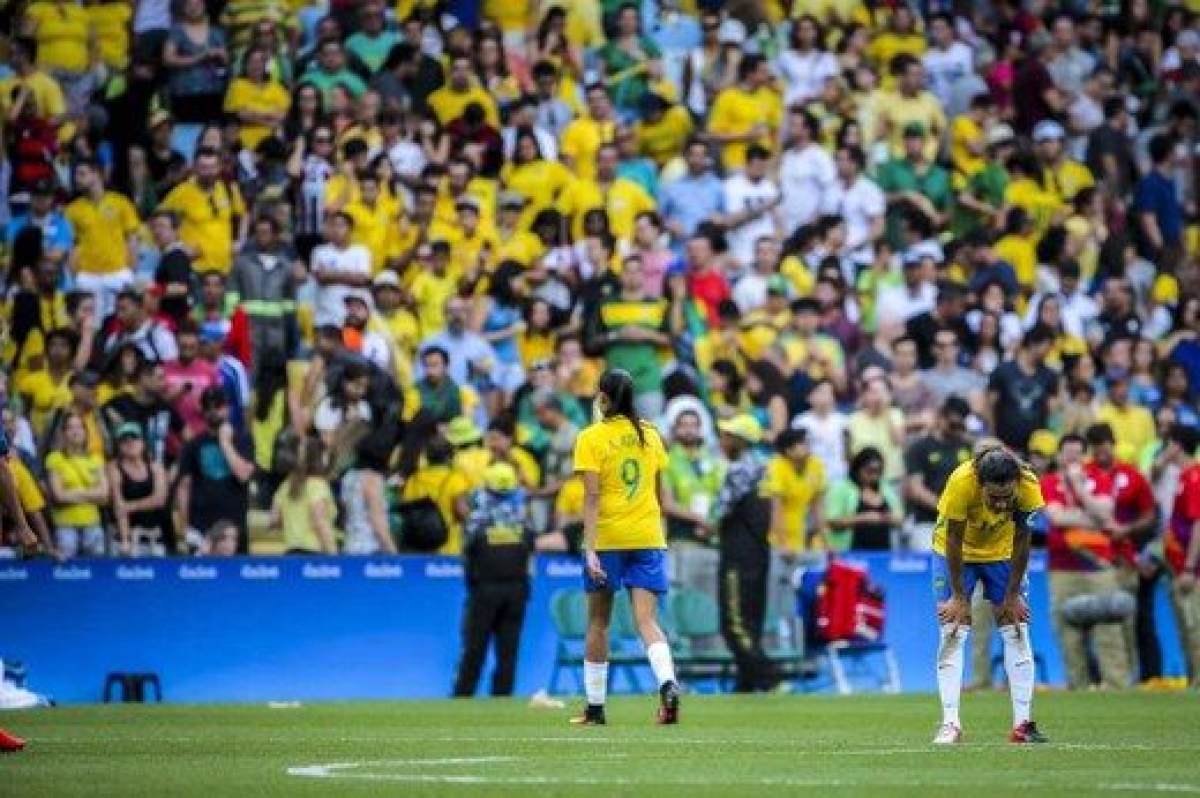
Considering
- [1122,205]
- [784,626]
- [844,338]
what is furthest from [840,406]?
[1122,205]

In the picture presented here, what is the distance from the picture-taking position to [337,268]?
29.7 metres

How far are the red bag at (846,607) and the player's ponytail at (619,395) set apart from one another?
26.3 feet

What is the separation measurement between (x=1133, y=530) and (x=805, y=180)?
6776 millimetres

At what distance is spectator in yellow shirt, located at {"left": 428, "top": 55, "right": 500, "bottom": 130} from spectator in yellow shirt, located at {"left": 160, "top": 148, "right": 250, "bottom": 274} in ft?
9.66

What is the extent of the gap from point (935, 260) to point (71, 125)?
30.0ft

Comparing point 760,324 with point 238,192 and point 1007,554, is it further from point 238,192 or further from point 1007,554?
point 1007,554

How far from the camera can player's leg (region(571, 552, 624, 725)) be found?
65.7ft

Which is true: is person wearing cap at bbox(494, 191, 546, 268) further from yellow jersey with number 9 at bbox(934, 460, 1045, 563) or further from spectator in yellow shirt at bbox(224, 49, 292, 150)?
yellow jersey with number 9 at bbox(934, 460, 1045, 563)

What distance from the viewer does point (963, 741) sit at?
1775cm

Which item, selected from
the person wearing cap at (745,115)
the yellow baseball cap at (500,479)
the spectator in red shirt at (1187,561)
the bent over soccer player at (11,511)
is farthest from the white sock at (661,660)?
the person wearing cap at (745,115)

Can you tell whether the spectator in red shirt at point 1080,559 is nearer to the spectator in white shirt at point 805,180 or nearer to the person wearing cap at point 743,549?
the person wearing cap at point 743,549

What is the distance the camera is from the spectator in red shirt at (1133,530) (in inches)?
1084

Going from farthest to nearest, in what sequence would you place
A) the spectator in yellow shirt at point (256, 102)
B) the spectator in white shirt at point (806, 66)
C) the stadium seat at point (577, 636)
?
the spectator in white shirt at point (806, 66) < the spectator in yellow shirt at point (256, 102) < the stadium seat at point (577, 636)

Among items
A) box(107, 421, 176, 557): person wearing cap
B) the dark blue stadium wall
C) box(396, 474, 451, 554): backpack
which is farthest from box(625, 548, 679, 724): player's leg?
box(107, 421, 176, 557): person wearing cap
